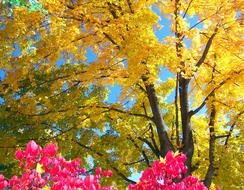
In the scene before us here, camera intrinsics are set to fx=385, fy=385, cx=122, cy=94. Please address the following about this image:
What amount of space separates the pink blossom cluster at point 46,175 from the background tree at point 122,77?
3.24 meters

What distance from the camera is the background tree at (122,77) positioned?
30.5 feet

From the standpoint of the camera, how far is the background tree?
9.30 m

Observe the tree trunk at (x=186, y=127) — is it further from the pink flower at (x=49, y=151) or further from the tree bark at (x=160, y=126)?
the pink flower at (x=49, y=151)

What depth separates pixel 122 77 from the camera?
428 inches

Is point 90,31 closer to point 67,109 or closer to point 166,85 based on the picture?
point 67,109

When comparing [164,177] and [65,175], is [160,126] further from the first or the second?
[65,175]

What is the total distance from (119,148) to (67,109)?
297 centimetres

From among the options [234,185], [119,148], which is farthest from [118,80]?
[234,185]

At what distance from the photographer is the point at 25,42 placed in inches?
383

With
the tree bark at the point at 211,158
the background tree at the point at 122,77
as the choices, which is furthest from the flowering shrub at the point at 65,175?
the tree bark at the point at 211,158

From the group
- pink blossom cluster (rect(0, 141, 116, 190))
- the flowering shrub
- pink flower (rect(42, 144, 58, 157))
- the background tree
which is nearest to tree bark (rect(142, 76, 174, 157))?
the background tree

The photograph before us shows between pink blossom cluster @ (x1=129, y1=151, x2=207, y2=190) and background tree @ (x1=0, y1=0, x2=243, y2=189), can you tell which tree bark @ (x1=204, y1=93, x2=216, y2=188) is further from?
pink blossom cluster @ (x1=129, y1=151, x2=207, y2=190)

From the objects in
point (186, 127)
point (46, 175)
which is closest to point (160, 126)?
point (186, 127)

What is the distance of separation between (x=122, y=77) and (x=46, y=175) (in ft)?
17.9
